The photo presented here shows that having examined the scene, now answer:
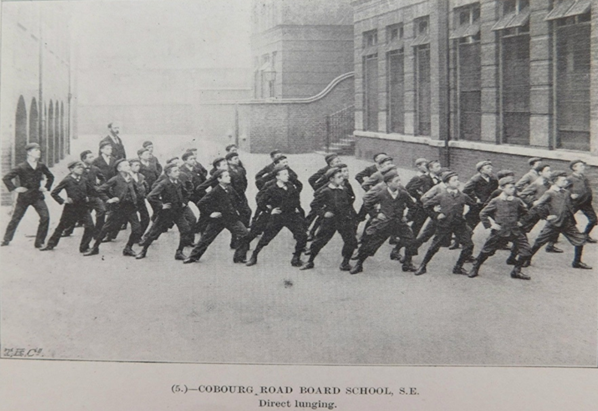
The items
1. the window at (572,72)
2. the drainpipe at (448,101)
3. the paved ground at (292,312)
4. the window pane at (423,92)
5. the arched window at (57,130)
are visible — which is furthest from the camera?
the window pane at (423,92)

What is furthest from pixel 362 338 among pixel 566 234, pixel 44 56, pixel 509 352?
pixel 44 56

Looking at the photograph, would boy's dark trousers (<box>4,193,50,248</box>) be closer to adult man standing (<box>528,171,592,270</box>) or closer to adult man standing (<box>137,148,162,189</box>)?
adult man standing (<box>137,148,162,189</box>)

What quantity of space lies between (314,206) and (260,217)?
2.22ft

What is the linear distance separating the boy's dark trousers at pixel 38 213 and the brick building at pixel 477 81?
641cm

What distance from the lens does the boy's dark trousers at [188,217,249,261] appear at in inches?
311

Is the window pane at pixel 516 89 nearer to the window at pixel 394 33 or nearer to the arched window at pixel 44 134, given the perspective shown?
the window at pixel 394 33

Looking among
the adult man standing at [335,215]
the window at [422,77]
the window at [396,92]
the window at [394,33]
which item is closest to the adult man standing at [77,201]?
the adult man standing at [335,215]

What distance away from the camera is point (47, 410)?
621 cm

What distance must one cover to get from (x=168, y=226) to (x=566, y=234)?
4822mm

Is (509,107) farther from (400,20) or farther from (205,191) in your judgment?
(205,191)

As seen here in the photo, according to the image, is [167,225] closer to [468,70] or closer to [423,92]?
[468,70]

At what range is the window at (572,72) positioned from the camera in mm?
8555

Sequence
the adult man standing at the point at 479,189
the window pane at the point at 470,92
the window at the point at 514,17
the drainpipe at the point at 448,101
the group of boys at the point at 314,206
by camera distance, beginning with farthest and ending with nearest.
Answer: the drainpipe at the point at 448,101 < the window pane at the point at 470,92 < the window at the point at 514,17 < the adult man standing at the point at 479,189 < the group of boys at the point at 314,206

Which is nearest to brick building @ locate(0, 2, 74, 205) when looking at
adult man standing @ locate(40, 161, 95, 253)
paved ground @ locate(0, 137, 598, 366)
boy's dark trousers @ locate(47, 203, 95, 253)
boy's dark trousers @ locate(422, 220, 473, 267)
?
adult man standing @ locate(40, 161, 95, 253)
